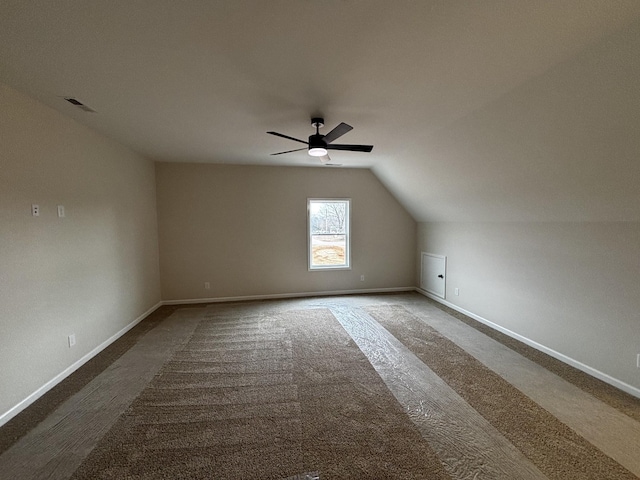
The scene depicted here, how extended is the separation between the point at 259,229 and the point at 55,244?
117 inches

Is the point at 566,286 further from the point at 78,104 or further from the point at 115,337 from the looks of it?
the point at 115,337

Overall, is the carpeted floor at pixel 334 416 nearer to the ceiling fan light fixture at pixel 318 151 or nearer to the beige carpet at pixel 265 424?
the beige carpet at pixel 265 424

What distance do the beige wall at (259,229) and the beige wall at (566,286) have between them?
1.83 metres

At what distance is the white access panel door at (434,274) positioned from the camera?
16.5 feet

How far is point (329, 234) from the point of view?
5664 mm

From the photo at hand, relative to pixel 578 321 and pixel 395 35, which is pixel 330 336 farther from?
pixel 395 35

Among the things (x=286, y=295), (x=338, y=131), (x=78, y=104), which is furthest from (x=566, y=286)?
(x=78, y=104)

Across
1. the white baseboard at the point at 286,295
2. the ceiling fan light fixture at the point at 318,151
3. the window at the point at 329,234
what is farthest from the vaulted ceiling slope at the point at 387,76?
the white baseboard at the point at 286,295

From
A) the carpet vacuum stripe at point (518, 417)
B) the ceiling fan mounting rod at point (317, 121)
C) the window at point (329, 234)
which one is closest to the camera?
the carpet vacuum stripe at point (518, 417)

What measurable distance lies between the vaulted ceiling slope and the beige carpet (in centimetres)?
250

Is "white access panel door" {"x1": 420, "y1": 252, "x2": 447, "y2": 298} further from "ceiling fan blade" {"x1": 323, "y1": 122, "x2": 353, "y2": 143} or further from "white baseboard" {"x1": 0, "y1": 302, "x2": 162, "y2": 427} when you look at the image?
"white baseboard" {"x1": 0, "y1": 302, "x2": 162, "y2": 427}

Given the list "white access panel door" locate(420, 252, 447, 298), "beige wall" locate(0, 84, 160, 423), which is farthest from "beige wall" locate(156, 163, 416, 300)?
"beige wall" locate(0, 84, 160, 423)

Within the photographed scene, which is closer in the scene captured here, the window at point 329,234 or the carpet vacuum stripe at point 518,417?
the carpet vacuum stripe at point 518,417

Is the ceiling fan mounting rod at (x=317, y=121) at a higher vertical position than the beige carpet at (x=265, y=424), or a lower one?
higher
